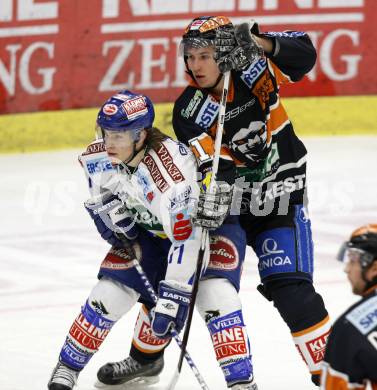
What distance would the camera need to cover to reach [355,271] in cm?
338

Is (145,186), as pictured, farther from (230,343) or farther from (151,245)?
(230,343)

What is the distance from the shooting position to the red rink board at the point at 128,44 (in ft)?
29.4

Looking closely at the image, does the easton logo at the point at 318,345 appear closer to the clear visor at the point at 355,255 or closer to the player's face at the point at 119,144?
the player's face at the point at 119,144

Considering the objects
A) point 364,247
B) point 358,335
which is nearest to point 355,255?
point 364,247

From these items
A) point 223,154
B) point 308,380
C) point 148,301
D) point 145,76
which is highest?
point 145,76

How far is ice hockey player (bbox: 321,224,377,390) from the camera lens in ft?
10.5

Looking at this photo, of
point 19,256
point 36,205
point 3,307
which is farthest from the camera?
point 36,205

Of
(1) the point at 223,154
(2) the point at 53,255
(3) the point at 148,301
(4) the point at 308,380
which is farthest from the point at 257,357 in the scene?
(2) the point at 53,255

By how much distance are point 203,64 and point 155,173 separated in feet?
1.47

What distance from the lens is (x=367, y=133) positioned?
31.0ft

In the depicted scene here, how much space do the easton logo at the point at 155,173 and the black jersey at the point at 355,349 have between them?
4.51 ft

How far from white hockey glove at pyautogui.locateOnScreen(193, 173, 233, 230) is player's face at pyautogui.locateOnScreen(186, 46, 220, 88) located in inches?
16.8

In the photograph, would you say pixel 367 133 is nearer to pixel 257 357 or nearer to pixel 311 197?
pixel 311 197

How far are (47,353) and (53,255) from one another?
162 centimetres
